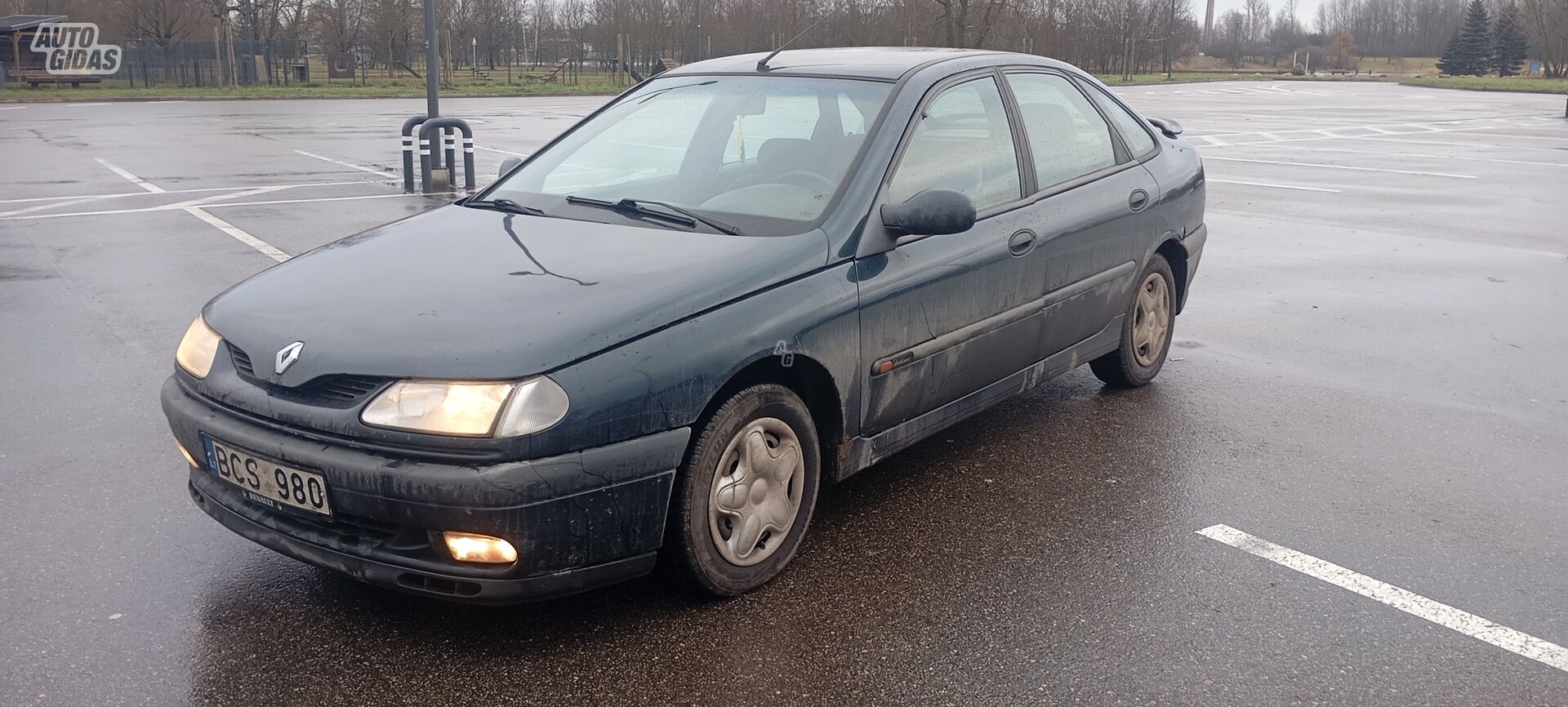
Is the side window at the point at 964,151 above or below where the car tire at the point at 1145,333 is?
above

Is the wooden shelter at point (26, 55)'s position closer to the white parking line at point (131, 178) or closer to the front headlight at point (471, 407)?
the white parking line at point (131, 178)

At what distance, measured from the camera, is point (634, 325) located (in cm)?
315

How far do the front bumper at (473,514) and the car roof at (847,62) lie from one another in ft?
6.17

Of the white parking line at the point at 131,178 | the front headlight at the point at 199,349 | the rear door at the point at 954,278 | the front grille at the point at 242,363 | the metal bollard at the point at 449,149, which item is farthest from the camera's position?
the metal bollard at the point at 449,149

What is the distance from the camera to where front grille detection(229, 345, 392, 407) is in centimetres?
Answer: 302

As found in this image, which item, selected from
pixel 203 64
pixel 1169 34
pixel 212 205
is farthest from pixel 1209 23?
pixel 212 205

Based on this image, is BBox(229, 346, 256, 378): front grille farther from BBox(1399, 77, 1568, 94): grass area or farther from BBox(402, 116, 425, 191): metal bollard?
BBox(1399, 77, 1568, 94): grass area

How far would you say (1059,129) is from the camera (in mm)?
5012

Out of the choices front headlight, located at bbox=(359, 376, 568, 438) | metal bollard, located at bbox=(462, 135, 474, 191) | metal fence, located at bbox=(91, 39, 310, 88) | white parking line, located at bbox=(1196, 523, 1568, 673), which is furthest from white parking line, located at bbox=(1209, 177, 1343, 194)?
metal fence, located at bbox=(91, 39, 310, 88)

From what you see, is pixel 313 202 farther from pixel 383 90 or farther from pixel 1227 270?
pixel 383 90

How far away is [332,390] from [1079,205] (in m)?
3.01

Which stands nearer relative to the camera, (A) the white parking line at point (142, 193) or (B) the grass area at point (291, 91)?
(A) the white parking line at point (142, 193)

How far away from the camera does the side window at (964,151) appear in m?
4.16

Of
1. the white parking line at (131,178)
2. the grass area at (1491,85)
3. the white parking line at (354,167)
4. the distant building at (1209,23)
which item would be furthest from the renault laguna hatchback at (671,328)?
the distant building at (1209,23)
